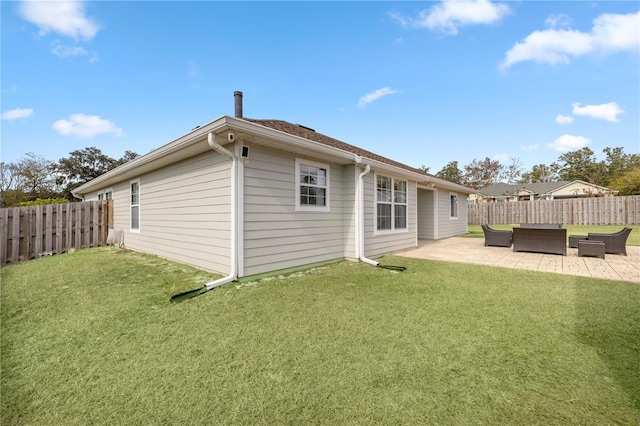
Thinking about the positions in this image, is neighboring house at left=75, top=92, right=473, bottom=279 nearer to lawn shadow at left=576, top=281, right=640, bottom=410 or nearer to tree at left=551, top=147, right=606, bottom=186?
lawn shadow at left=576, top=281, right=640, bottom=410

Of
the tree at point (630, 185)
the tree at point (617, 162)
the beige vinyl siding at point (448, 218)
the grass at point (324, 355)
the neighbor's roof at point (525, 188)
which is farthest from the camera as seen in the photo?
the tree at point (617, 162)

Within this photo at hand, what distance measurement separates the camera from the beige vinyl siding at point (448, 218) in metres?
11.5

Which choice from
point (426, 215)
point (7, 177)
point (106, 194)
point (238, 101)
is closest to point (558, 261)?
point (426, 215)

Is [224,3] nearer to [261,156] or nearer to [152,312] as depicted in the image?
[261,156]

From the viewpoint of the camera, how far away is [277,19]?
29.7 ft

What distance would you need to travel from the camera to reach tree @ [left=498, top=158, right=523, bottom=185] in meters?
40.9

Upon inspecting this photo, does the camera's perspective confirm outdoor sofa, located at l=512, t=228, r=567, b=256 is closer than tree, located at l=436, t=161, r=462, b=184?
Yes

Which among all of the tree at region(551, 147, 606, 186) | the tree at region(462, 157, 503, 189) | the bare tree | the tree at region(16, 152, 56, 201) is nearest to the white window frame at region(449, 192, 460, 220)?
the tree at region(16, 152, 56, 201)

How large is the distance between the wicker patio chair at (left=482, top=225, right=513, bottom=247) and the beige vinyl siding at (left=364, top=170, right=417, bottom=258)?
2305 mm

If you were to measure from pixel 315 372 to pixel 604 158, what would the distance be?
176 feet

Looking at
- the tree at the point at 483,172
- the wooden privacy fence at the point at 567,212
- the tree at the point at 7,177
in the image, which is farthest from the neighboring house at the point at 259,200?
the tree at the point at 483,172

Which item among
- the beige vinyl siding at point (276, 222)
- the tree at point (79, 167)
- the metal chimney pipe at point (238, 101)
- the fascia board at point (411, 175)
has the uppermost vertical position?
the tree at point (79, 167)

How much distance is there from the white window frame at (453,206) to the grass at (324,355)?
27.8ft

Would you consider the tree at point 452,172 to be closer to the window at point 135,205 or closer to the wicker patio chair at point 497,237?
the wicker patio chair at point 497,237
